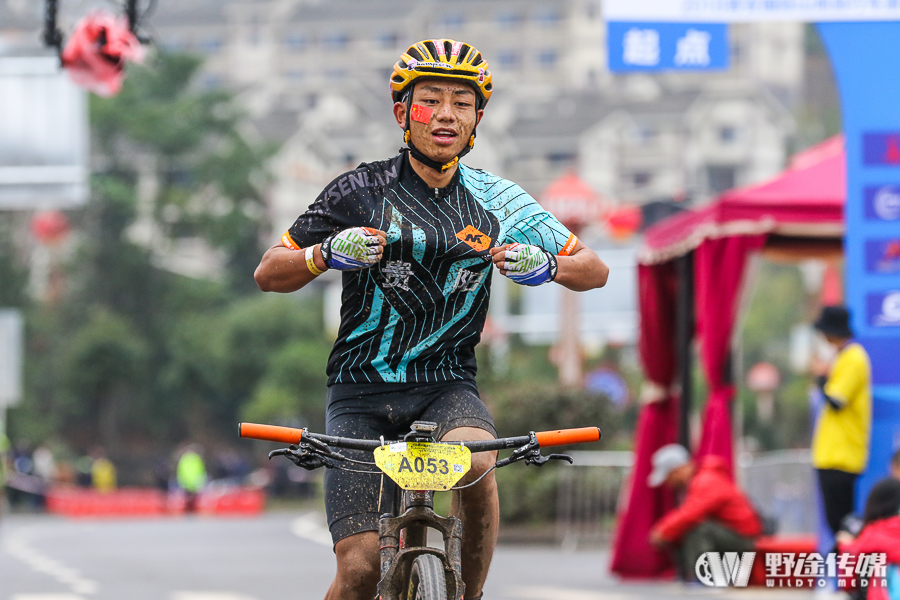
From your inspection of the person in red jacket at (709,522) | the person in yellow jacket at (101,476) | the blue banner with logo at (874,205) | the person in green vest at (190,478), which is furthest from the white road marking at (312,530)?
the person in yellow jacket at (101,476)

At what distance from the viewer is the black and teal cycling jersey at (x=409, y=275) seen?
5090 mm

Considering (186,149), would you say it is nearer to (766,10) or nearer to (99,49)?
(99,49)

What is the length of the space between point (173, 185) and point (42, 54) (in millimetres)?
45387

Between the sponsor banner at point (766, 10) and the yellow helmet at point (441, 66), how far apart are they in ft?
14.7

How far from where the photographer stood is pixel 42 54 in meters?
18.5

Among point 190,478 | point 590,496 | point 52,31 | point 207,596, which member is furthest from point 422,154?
point 190,478

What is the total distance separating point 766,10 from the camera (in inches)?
368

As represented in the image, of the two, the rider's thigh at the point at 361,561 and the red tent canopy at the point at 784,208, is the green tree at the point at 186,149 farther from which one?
the rider's thigh at the point at 361,561

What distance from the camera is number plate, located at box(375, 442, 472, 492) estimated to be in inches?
184

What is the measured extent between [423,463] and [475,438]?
296 millimetres

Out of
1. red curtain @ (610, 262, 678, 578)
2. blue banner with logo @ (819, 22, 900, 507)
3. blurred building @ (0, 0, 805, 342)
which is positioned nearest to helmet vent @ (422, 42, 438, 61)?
blue banner with logo @ (819, 22, 900, 507)

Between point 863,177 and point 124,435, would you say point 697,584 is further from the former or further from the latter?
point 124,435

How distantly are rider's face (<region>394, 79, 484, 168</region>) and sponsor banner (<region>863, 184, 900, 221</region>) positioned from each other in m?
5.49

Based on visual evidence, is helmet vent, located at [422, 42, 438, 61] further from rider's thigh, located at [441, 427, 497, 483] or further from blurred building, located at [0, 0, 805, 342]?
blurred building, located at [0, 0, 805, 342]
